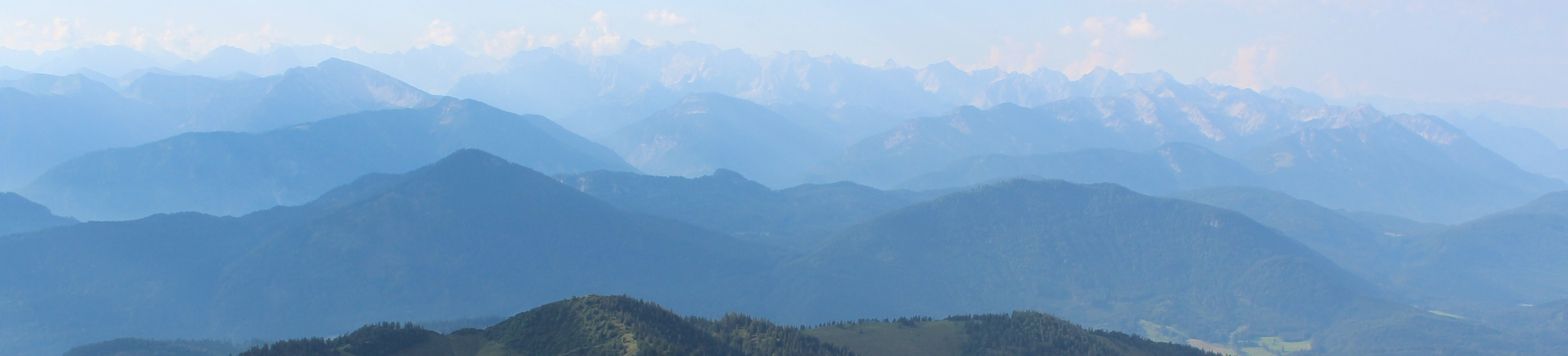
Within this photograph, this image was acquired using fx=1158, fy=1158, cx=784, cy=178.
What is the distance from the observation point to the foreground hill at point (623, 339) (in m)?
129

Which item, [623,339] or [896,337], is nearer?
[623,339]

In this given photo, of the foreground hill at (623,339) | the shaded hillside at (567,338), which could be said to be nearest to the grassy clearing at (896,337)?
the foreground hill at (623,339)

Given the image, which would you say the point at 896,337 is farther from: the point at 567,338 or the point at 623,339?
the point at 567,338

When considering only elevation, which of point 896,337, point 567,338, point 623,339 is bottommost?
point 623,339

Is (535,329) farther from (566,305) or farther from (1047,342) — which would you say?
(1047,342)

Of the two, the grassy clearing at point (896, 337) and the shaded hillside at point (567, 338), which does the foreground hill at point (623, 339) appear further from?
the grassy clearing at point (896, 337)

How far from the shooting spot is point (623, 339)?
128875 millimetres

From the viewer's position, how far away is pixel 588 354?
128m

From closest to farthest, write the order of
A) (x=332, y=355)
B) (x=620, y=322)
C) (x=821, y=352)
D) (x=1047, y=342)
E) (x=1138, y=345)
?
(x=332, y=355), (x=620, y=322), (x=821, y=352), (x=1047, y=342), (x=1138, y=345)

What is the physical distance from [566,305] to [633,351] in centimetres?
1887

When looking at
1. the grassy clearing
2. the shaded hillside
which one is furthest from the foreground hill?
the grassy clearing

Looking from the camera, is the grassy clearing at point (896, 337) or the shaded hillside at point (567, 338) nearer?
the shaded hillside at point (567, 338)

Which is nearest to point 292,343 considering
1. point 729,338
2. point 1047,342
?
point 729,338

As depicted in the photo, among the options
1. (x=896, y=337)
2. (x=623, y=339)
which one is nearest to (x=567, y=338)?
(x=623, y=339)
